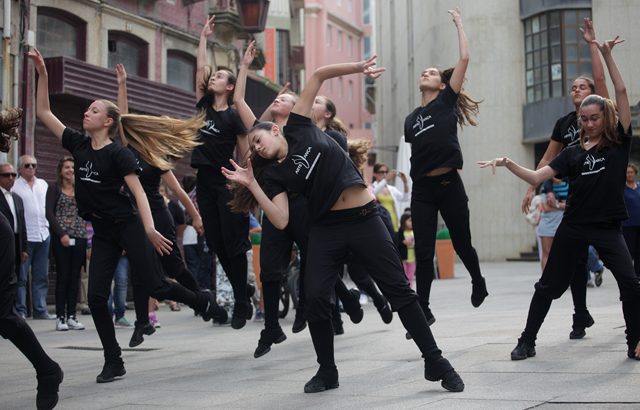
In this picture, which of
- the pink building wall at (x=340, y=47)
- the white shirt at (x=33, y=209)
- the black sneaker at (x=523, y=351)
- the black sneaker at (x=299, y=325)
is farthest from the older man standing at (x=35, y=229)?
the pink building wall at (x=340, y=47)

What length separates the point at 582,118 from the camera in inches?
298

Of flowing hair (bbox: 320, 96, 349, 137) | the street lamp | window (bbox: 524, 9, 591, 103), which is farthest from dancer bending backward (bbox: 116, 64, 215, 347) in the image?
window (bbox: 524, 9, 591, 103)

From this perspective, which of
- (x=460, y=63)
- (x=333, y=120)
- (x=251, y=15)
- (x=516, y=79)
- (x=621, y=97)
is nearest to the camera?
(x=621, y=97)

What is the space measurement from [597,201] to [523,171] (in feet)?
1.81

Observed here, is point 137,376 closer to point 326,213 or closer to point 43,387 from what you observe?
point 43,387

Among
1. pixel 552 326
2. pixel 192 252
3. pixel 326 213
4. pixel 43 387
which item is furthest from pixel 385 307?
pixel 192 252

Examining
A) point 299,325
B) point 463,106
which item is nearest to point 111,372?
point 299,325

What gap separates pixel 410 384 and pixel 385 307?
3329 millimetres

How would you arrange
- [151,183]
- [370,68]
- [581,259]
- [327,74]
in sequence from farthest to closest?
[151,183], [581,259], [327,74], [370,68]

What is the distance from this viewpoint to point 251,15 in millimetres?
20891

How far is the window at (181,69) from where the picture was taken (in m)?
23.1

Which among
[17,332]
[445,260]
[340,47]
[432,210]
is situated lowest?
[445,260]

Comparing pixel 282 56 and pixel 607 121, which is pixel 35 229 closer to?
pixel 607 121

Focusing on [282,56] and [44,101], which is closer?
[44,101]
